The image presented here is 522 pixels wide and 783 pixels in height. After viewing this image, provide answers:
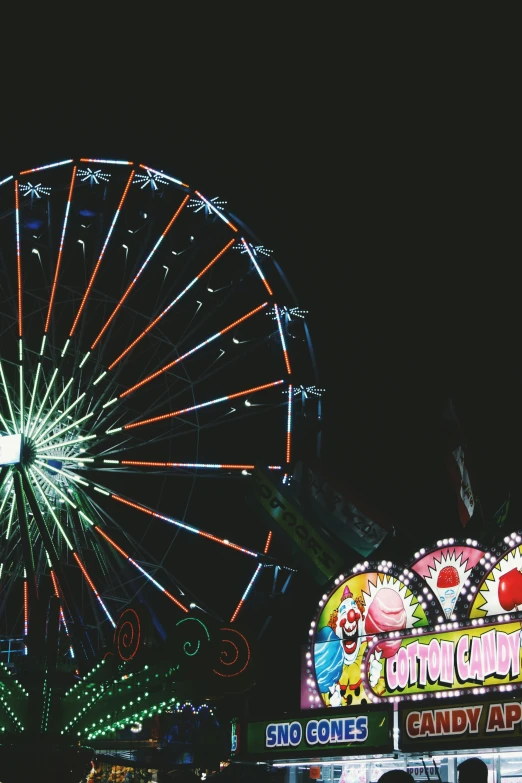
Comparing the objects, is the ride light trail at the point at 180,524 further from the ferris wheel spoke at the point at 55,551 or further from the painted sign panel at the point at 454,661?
the painted sign panel at the point at 454,661

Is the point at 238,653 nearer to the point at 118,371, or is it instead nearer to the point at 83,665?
the point at 83,665

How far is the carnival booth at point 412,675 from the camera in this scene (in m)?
12.0

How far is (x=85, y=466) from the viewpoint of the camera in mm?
21031

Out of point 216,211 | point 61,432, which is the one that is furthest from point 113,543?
point 216,211

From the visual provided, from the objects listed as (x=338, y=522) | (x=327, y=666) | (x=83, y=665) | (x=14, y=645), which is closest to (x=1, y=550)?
(x=14, y=645)

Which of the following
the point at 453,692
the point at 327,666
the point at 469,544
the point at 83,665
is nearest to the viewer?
the point at 453,692

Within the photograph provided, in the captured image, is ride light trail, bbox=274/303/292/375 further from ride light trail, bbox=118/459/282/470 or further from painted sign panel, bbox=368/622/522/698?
painted sign panel, bbox=368/622/522/698

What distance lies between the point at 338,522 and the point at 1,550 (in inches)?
287

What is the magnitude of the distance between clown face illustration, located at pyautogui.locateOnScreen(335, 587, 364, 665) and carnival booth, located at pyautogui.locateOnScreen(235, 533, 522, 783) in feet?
0.05

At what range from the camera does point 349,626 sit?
15320 mm

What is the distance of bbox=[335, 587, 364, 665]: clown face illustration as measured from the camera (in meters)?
15.0

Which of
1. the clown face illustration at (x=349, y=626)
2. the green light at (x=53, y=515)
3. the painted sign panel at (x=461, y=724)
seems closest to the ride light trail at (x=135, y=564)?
the green light at (x=53, y=515)

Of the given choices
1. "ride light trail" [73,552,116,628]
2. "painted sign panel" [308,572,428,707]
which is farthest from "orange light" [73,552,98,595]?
"painted sign panel" [308,572,428,707]

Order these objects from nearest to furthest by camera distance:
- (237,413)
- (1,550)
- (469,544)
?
(469,544), (1,550), (237,413)
